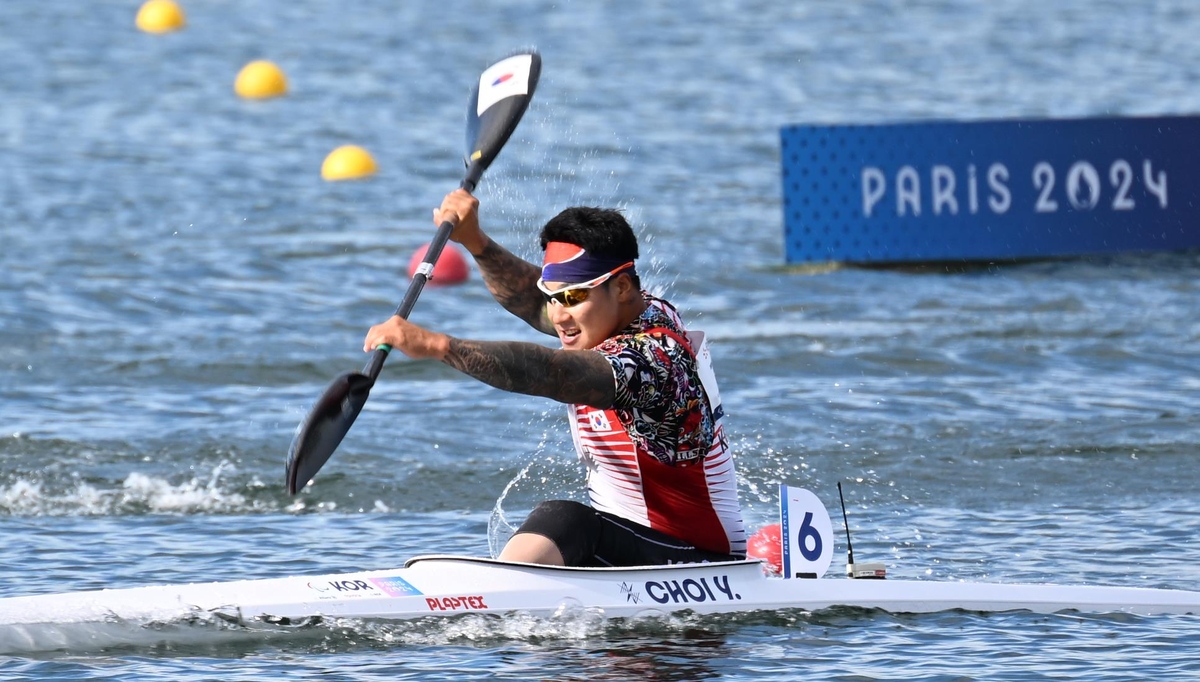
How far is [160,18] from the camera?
27578mm

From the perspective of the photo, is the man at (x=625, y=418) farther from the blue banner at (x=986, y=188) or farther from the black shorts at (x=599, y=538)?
the blue banner at (x=986, y=188)

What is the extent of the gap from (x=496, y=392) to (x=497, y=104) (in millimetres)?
3515

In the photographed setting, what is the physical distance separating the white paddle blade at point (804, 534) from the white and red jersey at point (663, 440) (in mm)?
163

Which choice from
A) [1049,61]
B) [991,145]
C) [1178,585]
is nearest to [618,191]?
[991,145]

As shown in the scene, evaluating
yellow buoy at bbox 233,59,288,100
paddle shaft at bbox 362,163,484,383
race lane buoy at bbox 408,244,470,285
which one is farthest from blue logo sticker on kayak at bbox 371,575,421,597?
Answer: yellow buoy at bbox 233,59,288,100

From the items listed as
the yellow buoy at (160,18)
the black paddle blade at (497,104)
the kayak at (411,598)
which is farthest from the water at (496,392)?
the yellow buoy at (160,18)

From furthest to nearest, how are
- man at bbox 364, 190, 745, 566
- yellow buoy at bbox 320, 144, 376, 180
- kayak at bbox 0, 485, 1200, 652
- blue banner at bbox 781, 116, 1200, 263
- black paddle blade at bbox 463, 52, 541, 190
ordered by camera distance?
yellow buoy at bbox 320, 144, 376, 180 < blue banner at bbox 781, 116, 1200, 263 < black paddle blade at bbox 463, 52, 541, 190 < kayak at bbox 0, 485, 1200, 652 < man at bbox 364, 190, 745, 566

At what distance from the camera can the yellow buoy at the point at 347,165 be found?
706 inches

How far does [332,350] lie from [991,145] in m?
5.38

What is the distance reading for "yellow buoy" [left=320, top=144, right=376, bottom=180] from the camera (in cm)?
1792

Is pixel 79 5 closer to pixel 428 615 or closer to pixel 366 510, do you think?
pixel 366 510

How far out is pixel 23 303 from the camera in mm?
12133

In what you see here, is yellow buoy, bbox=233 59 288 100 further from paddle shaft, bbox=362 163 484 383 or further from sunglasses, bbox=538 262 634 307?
sunglasses, bbox=538 262 634 307

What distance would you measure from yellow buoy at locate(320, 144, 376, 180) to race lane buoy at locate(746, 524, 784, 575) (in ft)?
41.3
